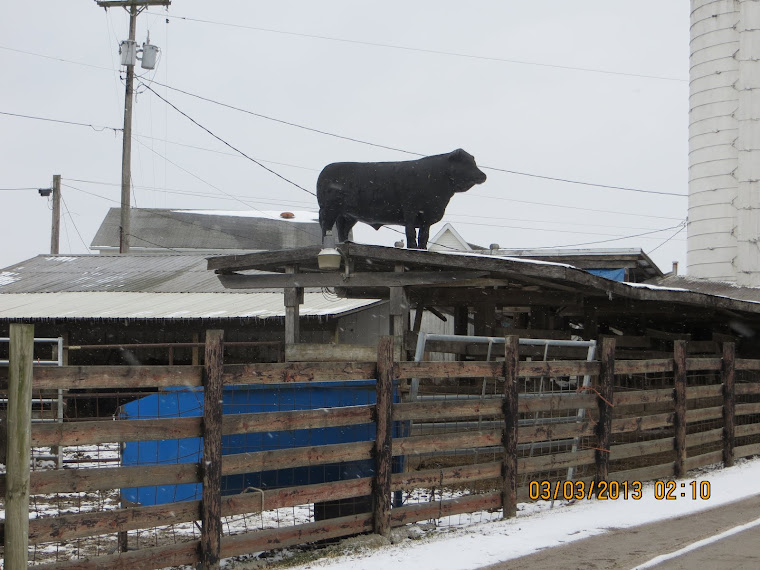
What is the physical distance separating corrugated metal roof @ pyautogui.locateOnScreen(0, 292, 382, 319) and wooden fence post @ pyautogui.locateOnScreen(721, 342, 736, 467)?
24.8ft

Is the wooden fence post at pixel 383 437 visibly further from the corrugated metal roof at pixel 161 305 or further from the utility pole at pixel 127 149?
the utility pole at pixel 127 149

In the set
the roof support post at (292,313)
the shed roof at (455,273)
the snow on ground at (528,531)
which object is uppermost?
the shed roof at (455,273)

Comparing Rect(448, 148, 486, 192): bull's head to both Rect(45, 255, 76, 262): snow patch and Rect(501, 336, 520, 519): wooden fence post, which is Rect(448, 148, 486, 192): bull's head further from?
Rect(45, 255, 76, 262): snow patch

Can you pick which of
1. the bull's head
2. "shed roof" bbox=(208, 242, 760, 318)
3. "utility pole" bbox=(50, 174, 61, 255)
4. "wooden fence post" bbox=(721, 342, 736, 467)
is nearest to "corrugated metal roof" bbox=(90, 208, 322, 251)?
"utility pole" bbox=(50, 174, 61, 255)

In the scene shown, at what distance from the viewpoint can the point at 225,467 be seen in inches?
251

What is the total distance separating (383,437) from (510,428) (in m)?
1.63

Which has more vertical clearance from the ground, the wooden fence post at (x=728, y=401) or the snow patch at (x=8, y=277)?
the snow patch at (x=8, y=277)

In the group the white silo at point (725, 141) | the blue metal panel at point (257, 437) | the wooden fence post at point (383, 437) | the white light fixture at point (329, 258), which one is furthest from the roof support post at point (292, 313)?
the white silo at point (725, 141)

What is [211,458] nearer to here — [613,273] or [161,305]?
[161,305]

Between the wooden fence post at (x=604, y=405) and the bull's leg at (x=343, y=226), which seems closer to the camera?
the wooden fence post at (x=604, y=405)

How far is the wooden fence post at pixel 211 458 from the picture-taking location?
621 centimetres

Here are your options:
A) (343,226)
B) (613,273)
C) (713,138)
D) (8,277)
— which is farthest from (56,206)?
(343,226)

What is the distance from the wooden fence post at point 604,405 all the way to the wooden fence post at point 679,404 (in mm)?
1417

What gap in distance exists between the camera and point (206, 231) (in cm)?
4547
